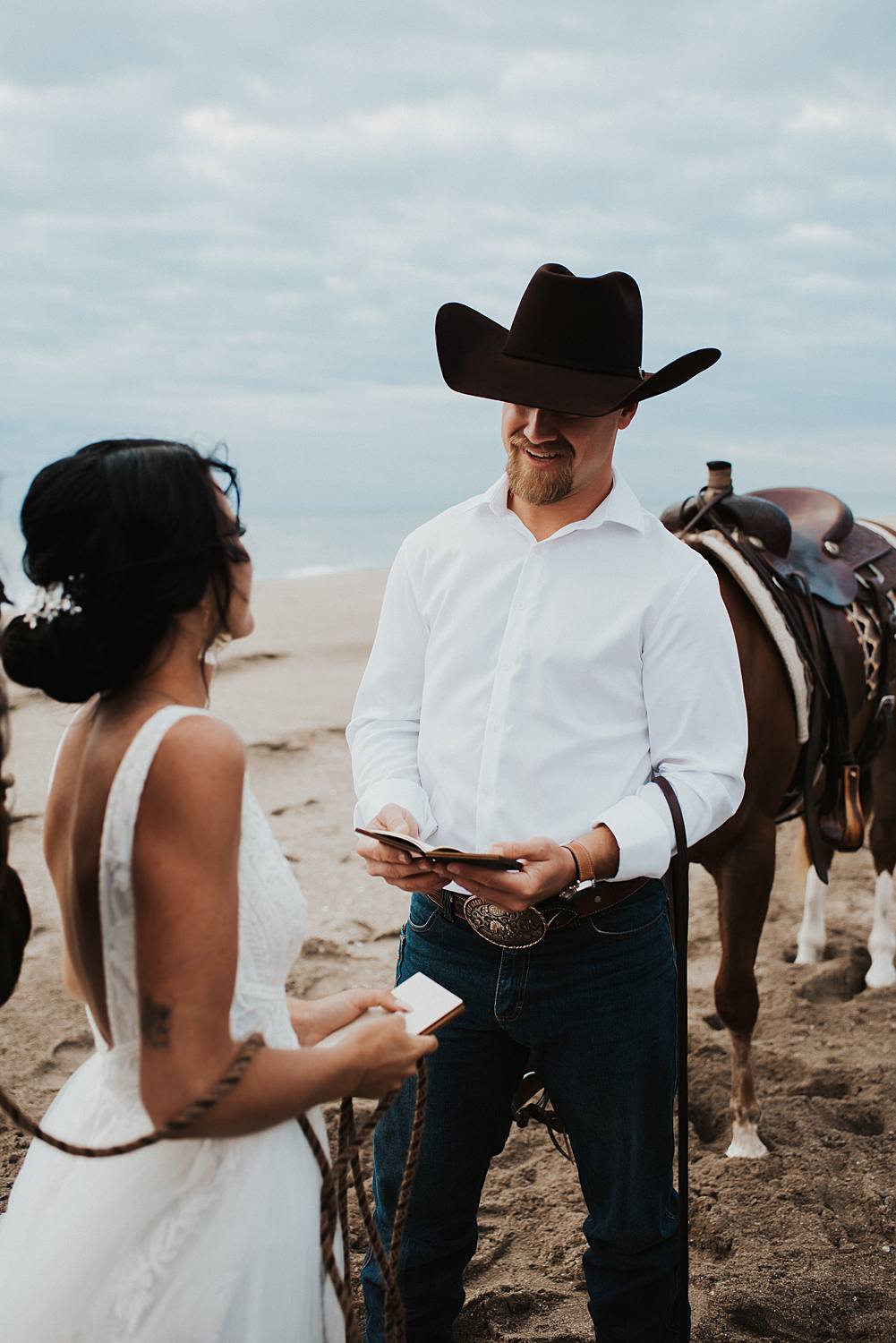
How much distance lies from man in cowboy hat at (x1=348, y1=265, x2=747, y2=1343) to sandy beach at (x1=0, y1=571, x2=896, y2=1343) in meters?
0.53

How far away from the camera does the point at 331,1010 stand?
155 cm

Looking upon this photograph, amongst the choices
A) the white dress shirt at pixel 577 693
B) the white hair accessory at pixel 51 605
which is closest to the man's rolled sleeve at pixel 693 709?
the white dress shirt at pixel 577 693

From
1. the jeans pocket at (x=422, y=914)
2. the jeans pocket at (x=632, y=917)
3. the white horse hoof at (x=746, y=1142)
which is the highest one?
the jeans pocket at (x=632, y=917)

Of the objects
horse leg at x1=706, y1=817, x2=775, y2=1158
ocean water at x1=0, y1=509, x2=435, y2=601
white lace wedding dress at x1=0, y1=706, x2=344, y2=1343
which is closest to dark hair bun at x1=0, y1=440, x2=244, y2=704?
white lace wedding dress at x1=0, y1=706, x2=344, y2=1343

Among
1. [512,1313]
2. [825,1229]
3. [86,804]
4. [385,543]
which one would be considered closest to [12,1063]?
[512,1313]

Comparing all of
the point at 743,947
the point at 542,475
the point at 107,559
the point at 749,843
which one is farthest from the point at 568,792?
the point at 743,947

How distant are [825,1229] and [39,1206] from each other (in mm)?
2028

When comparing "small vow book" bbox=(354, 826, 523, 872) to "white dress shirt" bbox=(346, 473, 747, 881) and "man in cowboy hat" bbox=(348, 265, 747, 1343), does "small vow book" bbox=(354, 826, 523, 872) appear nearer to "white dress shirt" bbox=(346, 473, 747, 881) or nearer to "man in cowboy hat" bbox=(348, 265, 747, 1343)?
"man in cowboy hat" bbox=(348, 265, 747, 1343)

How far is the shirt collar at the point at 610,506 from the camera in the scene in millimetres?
2014

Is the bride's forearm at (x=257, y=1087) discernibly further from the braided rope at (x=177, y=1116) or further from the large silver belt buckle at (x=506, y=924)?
the large silver belt buckle at (x=506, y=924)

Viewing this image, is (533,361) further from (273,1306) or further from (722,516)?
(273,1306)

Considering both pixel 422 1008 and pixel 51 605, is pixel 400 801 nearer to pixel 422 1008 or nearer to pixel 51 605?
pixel 422 1008

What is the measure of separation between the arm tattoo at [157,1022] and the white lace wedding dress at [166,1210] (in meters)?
0.06

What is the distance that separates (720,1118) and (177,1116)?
2.35m
